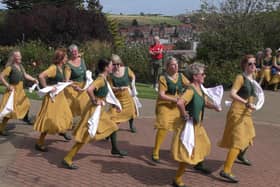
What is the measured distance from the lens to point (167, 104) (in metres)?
8.05

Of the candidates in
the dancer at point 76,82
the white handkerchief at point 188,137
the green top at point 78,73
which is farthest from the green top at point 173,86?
the green top at point 78,73

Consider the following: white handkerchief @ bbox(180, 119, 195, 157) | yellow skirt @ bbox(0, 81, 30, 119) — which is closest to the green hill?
yellow skirt @ bbox(0, 81, 30, 119)

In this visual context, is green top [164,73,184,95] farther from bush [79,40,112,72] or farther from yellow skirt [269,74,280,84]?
bush [79,40,112,72]

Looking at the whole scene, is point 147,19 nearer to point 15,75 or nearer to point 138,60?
point 138,60

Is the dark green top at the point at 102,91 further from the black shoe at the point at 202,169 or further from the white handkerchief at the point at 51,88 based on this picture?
the black shoe at the point at 202,169

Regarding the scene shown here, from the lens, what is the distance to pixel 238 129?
23.7 ft

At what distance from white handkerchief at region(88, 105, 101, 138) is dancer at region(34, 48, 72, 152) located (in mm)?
1217

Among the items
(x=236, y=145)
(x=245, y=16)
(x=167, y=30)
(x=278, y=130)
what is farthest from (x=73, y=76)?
(x=167, y=30)

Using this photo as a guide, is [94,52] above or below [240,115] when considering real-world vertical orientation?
below

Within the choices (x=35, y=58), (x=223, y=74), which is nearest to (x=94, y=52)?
(x=35, y=58)

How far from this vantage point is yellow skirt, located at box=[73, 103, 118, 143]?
750cm

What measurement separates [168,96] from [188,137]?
1285mm

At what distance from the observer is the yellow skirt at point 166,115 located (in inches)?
315

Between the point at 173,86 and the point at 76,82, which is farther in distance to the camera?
the point at 76,82
